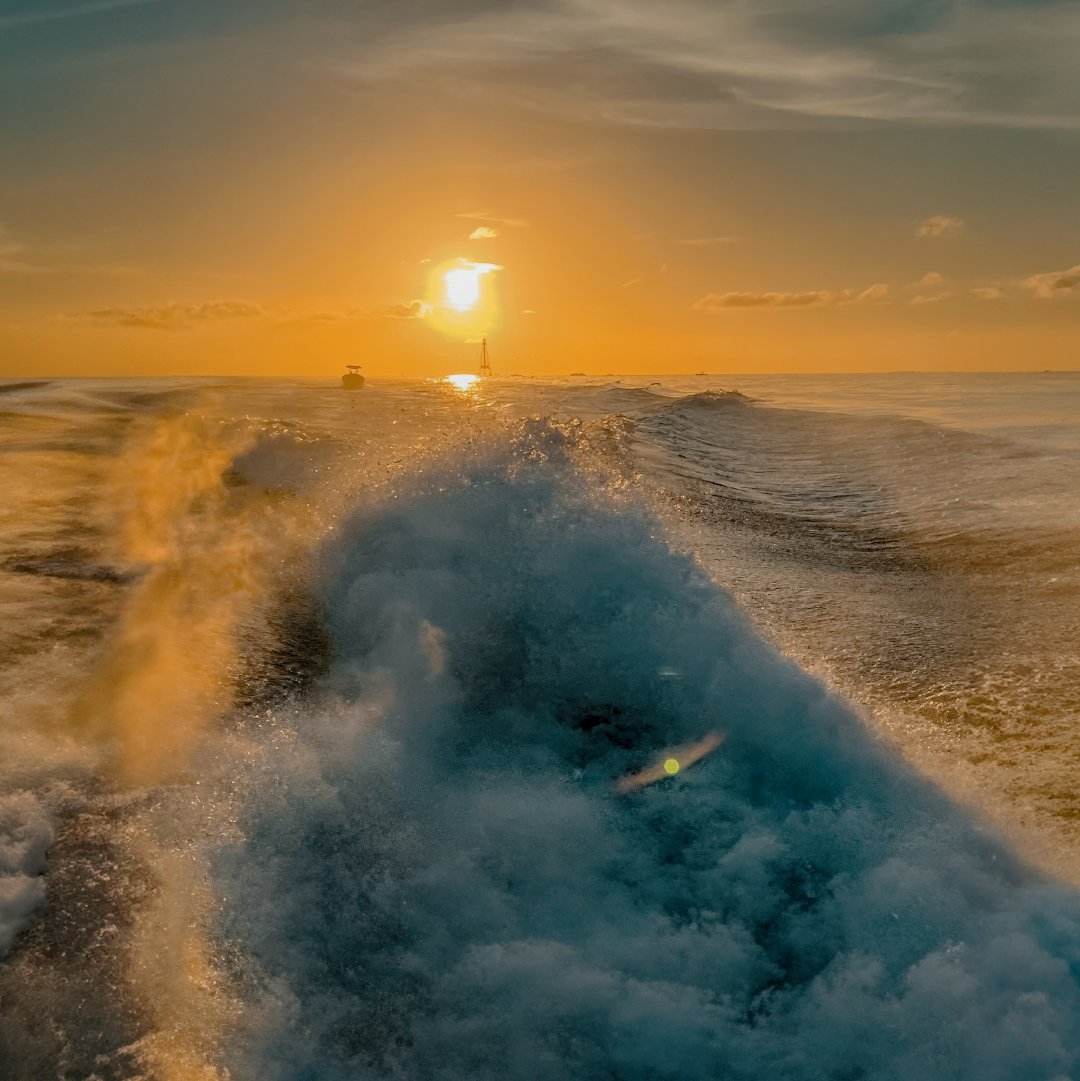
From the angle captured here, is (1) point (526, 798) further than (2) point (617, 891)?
Yes

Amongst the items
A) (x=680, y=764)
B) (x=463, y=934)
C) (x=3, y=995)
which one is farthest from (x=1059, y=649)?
(x=3, y=995)

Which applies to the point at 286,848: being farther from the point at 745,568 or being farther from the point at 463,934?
the point at 745,568

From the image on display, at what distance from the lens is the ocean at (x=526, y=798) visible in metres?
3.27

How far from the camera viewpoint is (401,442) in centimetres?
1817

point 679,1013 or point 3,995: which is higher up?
point 3,995

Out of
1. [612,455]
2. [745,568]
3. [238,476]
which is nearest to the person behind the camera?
[745,568]

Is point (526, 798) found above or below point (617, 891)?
above

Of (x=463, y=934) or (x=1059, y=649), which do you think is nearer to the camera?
(x=463, y=934)

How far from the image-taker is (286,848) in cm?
409

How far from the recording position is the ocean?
327cm

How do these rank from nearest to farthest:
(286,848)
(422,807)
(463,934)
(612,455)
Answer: (463,934), (286,848), (422,807), (612,455)

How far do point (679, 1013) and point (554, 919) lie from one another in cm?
71

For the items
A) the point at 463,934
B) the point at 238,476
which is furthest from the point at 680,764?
the point at 238,476

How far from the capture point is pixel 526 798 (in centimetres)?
474
